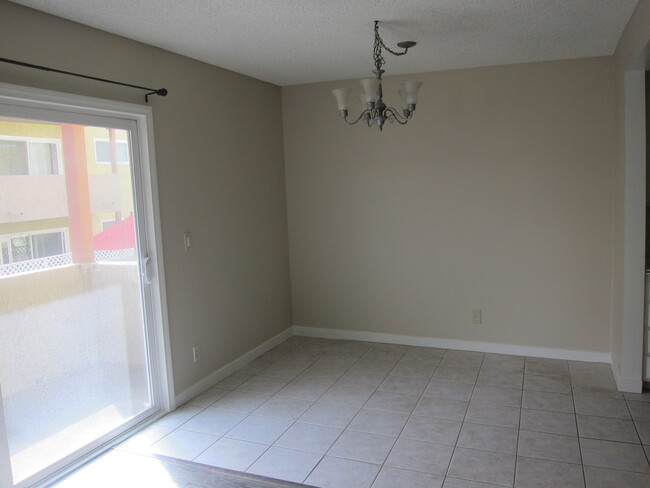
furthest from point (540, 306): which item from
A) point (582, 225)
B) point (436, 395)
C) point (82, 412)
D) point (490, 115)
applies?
point (82, 412)

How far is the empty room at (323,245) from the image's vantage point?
2.71 m

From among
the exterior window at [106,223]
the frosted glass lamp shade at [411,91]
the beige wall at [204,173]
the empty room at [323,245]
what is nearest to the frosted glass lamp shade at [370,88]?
the empty room at [323,245]

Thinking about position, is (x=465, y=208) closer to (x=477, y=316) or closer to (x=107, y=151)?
(x=477, y=316)

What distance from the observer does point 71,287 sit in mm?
2887

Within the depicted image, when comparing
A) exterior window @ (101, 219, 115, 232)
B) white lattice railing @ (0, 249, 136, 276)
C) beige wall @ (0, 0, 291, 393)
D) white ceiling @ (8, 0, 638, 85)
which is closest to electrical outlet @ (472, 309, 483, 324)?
beige wall @ (0, 0, 291, 393)

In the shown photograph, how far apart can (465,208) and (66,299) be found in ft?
10.1

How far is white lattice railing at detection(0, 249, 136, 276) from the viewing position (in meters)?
2.55

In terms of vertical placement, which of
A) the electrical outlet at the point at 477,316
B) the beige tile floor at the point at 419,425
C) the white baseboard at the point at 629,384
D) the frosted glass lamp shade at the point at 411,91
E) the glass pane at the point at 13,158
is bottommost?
the beige tile floor at the point at 419,425

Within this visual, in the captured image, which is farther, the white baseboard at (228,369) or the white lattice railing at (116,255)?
the white baseboard at (228,369)

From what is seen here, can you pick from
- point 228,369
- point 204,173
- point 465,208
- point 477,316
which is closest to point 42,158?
point 204,173

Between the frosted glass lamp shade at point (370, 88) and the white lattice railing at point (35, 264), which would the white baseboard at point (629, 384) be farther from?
the white lattice railing at point (35, 264)

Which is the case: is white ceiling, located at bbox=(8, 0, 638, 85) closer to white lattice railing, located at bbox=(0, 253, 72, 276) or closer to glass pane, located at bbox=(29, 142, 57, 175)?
glass pane, located at bbox=(29, 142, 57, 175)

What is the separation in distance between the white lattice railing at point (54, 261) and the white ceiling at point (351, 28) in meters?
1.24

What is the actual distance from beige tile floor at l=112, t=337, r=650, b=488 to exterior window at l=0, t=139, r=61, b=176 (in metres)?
1.65
